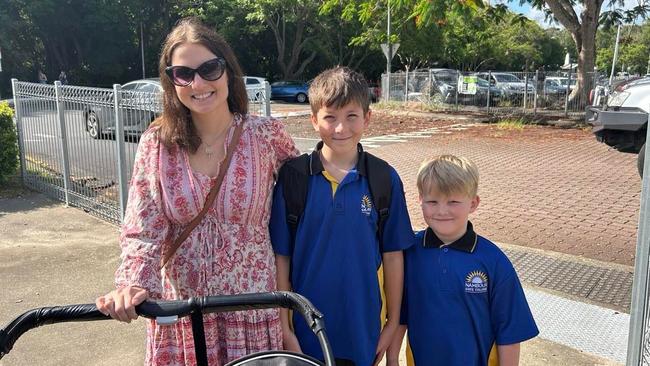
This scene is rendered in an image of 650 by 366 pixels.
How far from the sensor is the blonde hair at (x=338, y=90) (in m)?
2.10

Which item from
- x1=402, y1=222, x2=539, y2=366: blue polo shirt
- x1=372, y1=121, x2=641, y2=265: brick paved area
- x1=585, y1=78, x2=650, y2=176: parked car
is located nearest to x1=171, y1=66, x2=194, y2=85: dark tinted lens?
x1=402, y1=222, x2=539, y2=366: blue polo shirt

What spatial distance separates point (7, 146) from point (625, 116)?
9607 millimetres

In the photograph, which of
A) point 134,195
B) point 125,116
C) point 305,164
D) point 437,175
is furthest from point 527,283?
point 125,116

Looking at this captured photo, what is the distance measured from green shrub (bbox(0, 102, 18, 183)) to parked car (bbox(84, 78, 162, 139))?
230cm

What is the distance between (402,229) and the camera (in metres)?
2.19

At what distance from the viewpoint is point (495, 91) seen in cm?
2231

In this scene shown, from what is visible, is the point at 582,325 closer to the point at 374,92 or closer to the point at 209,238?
the point at 209,238

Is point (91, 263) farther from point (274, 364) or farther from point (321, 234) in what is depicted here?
point (274, 364)

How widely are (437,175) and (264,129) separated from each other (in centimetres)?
68

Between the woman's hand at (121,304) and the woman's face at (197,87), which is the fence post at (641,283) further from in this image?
the woman's hand at (121,304)

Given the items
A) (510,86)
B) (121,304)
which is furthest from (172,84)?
(510,86)

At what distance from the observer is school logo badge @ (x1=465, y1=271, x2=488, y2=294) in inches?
84.0

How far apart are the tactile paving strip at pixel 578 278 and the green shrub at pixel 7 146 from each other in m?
6.92

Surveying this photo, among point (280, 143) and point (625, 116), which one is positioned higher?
point (280, 143)
